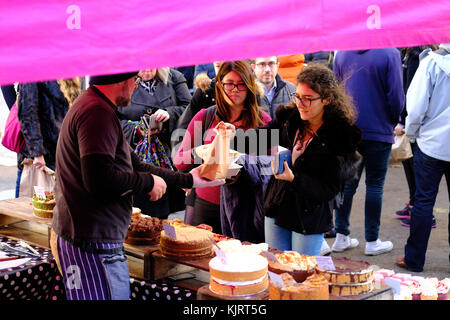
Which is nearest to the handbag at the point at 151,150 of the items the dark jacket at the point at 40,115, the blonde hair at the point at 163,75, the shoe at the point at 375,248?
the blonde hair at the point at 163,75

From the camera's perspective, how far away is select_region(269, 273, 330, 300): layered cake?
2.35 m

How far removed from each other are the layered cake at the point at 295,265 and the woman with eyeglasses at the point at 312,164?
1.90ft

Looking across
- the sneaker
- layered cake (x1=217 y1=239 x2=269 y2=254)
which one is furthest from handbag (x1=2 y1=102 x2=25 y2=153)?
the sneaker

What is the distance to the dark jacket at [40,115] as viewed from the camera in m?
5.00

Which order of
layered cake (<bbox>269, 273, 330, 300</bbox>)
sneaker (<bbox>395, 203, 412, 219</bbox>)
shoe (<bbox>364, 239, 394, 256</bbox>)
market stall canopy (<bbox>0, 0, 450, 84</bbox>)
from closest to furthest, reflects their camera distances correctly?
market stall canopy (<bbox>0, 0, 450, 84</bbox>), layered cake (<bbox>269, 273, 330, 300</bbox>), shoe (<bbox>364, 239, 394, 256</bbox>), sneaker (<bbox>395, 203, 412, 219</bbox>)

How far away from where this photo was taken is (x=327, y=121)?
135 inches

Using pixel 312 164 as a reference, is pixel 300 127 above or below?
above

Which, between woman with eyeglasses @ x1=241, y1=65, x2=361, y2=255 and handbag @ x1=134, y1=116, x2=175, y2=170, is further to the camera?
handbag @ x1=134, y1=116, x2=175, y2=170

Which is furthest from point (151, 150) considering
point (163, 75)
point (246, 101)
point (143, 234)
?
point (143, 234)

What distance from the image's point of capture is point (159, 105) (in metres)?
5.03

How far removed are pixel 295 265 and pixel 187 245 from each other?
60 centimetres

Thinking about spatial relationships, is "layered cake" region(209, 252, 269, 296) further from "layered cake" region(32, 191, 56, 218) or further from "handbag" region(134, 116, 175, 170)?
"handbag" region(134, 116, 175, 170)

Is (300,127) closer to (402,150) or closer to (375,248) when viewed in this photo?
(375,248)

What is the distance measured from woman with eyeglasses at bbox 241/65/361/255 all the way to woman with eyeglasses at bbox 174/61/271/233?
391mm
